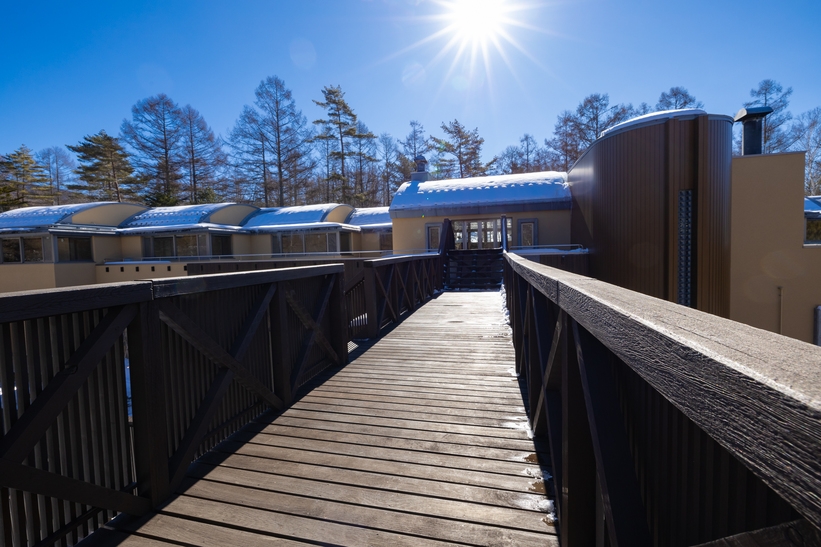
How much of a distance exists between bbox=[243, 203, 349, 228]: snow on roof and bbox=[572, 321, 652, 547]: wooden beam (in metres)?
21.9

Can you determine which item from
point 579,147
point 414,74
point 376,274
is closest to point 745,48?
point 579,147

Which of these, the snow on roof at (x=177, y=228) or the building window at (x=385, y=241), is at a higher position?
the snow on roof at (x=177, y=228)

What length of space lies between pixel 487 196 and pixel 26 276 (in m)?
21.7

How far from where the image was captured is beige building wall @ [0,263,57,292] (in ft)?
62.6

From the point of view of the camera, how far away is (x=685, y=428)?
0.90 metres

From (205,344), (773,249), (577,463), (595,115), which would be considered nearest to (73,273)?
(205,344)

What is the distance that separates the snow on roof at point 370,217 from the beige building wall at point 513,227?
3.85 m

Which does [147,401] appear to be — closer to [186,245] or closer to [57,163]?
[186,245]

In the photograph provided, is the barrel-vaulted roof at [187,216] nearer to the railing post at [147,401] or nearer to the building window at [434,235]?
the building window at [434,235]

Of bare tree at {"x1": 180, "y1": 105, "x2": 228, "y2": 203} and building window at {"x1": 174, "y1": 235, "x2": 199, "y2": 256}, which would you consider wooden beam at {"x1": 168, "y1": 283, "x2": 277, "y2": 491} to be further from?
bare tree at {"x1": 180, "y1": 105, "x2": 228, "y2": 203}

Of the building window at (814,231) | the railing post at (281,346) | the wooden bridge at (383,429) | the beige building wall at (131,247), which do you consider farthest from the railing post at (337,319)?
the beige building wall at (131,247)

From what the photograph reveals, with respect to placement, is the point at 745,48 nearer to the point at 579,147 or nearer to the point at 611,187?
the point at 579,147

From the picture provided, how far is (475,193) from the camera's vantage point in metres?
18.9

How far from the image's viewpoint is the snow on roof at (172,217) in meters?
21.8
